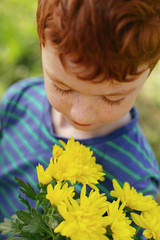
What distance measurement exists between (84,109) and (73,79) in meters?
0.09

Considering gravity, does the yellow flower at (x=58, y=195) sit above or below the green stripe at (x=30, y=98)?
above

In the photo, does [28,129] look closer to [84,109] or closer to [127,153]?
[127,153]

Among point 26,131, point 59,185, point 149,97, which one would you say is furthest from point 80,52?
point 149,97

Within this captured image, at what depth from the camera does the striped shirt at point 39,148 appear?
3.37 ft

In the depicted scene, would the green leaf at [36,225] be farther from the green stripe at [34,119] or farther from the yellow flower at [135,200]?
the green stripe at [34,119]

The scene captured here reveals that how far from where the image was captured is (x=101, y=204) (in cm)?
65

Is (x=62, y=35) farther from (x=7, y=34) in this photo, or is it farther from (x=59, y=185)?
(x=7, y=34)

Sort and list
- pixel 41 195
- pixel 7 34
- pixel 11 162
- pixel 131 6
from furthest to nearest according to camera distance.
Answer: pixel 7 34
pixel 11 162
pixel 41 195
pixel 131 6

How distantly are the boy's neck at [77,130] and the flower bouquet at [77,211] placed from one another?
0.32 m

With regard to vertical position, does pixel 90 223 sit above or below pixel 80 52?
below

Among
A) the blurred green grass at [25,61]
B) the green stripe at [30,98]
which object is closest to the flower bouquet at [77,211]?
the green stripe at [30,98]

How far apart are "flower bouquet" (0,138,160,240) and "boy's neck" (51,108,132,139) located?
0.32 metres

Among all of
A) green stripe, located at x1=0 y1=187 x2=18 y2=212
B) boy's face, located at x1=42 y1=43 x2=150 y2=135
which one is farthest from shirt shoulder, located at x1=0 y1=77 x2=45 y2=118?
boy's face, located at x1=42 y1=43 x2=150 y2=135

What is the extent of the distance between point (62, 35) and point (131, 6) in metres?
0.15
